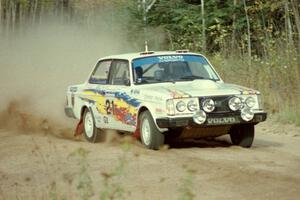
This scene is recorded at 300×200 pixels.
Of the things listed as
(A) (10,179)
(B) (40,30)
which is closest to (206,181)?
(A) (10,179)

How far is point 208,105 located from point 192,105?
0.78ft

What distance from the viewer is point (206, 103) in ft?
39.7

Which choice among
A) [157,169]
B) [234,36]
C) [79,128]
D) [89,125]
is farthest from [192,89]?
[234,36]

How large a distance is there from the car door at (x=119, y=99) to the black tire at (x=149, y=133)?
0.33 metres

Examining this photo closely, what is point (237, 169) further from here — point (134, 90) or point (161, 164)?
point (134, 90)

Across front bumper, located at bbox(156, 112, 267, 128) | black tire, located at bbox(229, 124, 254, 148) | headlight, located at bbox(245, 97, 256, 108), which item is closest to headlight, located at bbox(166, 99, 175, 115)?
front bumper, located at bbox(156, 112, 267, 128)

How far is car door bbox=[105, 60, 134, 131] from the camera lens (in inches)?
517

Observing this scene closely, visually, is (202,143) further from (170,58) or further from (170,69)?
(170,58)

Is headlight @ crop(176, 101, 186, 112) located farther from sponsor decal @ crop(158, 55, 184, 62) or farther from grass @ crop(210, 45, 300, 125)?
grass @ crop(210, 45, 300, 125)

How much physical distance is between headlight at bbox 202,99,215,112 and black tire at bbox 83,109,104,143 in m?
2.86

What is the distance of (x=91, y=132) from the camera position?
14.6 meters

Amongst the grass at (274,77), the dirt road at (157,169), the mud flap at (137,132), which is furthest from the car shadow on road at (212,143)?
the grass at (274,77)

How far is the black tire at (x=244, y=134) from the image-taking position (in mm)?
12844

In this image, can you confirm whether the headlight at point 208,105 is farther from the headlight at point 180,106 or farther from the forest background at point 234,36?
the forest background at point 234,36
